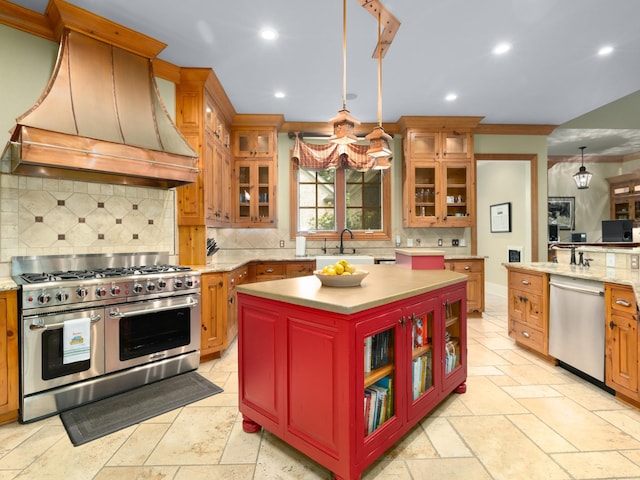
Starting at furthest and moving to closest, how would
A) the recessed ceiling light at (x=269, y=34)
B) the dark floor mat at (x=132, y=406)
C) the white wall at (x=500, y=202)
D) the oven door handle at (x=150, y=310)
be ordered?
the white wall at (x=500, y=202)
the recessed ceiling light at (x=269, y=34)
the oven door handle at (x=150, y=310)
the dark floor mat at (x=132, y=406)

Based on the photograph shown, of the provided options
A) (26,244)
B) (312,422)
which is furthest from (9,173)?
(312,422)

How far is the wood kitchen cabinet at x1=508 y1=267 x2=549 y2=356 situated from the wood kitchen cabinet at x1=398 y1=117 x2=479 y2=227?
1580 mm

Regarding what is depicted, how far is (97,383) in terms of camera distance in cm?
237

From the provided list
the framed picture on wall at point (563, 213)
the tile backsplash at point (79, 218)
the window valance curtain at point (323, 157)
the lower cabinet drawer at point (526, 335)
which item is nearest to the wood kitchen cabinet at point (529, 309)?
the lower cabinet drawer at point (526, 335)

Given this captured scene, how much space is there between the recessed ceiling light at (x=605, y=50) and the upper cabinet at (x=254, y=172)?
12.0 feet

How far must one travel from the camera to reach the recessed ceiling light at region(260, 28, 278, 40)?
2.75 metres

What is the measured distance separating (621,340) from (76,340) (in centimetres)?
387

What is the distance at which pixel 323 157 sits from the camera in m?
4.83

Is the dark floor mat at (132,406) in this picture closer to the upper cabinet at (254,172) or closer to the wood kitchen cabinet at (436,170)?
the upper cabinet at (254,172)

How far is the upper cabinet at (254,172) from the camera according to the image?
467 centimetres

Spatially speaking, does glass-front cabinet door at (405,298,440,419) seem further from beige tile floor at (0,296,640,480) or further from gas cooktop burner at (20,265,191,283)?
gas cooktop burner at (20,265,191,283)

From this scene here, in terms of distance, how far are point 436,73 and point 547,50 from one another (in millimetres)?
1009

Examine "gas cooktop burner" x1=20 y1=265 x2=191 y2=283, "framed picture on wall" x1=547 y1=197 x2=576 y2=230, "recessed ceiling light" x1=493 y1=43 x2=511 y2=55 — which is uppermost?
"recessed ceiling light" x1=493 y1=43 x2=511 y2=55

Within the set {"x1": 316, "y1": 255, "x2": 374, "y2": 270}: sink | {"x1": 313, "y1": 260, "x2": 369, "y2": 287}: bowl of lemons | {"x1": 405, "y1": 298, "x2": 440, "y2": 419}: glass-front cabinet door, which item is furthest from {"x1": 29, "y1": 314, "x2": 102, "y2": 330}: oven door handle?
{"x1": 316, "y1": 255, "x2": 374, "y2": 270}: sink
